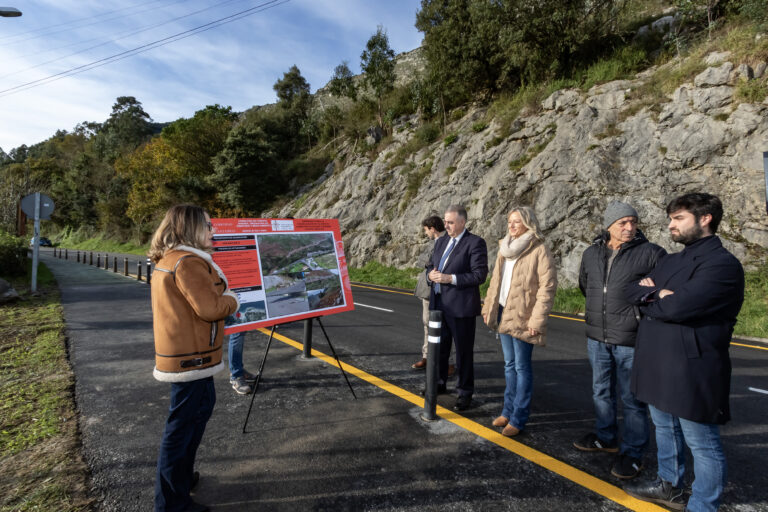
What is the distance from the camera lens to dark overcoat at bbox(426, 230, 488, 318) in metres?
4.13

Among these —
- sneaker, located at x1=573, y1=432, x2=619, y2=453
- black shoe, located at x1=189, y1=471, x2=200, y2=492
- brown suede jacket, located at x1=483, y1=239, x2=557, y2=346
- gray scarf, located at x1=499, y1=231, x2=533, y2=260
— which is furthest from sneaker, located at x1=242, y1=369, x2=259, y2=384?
sneaker, located at x1=573, y1=432, x2=619, y2=453

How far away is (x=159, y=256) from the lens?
2.52 meters

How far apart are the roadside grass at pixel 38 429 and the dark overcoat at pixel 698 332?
381cm

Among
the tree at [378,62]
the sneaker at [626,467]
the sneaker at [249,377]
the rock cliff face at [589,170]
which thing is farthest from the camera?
the tree at [378,62]

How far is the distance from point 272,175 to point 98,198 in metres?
28.9

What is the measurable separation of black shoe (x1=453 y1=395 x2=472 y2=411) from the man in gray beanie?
3.57ft

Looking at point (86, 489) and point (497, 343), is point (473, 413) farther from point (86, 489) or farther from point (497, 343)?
point (86, 489)

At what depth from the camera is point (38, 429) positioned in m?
3.48

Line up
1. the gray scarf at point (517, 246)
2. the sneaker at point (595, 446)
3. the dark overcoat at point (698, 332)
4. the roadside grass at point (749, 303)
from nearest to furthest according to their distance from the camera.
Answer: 1. the dark overcoat at point (698, 332)
2. the sneaker at point (595, 446)
3. the gray scarf at point (517, 246)
4. the roadside grass at point (749, 303)

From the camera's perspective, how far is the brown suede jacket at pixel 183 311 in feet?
7.87

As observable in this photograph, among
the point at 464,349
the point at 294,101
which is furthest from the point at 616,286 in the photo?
the point at 294,101

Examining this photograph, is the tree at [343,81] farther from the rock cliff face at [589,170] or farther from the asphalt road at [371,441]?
the asphalt road at [371,441]

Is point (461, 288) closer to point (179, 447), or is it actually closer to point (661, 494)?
point (661, 494)

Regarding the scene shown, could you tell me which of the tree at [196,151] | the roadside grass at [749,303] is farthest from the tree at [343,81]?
the roadside grass at [749,303]
